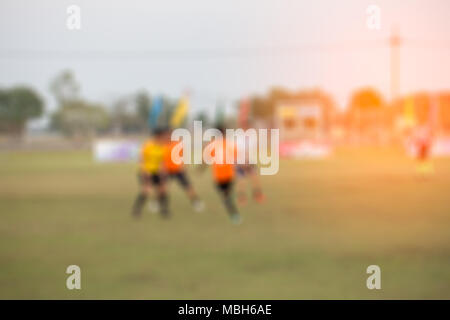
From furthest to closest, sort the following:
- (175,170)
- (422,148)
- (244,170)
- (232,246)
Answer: (422,148) → (244,170) → (175,170) → (232,246)

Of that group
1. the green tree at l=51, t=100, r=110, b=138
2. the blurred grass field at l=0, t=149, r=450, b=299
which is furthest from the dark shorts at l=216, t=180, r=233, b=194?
the green tree at l=51, t=100, r=110, b=138

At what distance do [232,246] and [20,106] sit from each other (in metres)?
27.6

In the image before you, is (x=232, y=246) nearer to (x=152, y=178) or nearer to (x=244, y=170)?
(x=152, y=178)

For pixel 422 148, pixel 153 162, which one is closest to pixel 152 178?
pixel 153 162

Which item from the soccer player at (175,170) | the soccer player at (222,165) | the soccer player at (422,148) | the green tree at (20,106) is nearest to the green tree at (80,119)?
the green tree at (20,106)

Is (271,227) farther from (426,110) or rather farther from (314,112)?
A: (314,112)

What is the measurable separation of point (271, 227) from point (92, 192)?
6614 mm

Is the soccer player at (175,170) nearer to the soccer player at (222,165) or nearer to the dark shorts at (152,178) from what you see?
the dark shorts at (152,178)

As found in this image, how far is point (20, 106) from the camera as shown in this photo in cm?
3144

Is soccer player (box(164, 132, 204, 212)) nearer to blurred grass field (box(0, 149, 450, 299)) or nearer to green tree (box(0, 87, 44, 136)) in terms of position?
blurred grass field (box(0, 149, 450, 299))

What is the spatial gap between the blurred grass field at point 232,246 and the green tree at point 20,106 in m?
19.2

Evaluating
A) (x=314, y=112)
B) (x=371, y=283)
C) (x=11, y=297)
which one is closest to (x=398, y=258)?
(x=371, y=283)

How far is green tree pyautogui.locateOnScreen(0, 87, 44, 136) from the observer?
3116 centimetres
